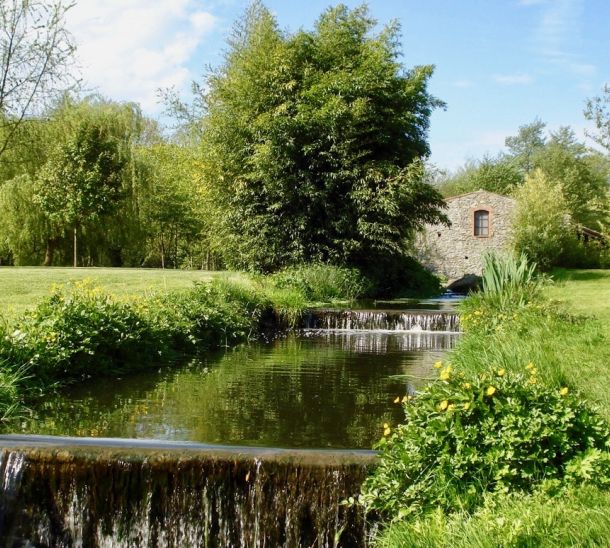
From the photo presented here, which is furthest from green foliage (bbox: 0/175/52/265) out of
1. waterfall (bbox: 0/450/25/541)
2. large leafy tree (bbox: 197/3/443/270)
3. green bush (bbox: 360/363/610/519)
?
green bush (bbox: 360/363/610/519)

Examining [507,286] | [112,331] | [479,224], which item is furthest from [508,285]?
[479,224]

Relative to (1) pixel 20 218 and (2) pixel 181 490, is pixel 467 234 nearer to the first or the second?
(1) pixel 20 218

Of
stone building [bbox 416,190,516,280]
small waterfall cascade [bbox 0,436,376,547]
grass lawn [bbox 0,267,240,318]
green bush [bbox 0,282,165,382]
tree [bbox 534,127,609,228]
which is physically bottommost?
small waterfall cascade [bbox 0,436,376,547]

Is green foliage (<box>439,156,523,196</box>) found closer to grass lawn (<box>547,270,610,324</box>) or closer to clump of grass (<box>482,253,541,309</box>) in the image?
grass lawn (<box>547,270,610,324</box>)

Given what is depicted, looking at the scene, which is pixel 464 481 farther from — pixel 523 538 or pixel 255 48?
pixel 255 48

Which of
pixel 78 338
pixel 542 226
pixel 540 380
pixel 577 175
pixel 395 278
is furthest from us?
pixel 577 175

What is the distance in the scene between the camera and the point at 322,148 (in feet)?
67.7

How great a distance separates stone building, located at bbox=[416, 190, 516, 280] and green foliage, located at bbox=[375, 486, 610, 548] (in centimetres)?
3647

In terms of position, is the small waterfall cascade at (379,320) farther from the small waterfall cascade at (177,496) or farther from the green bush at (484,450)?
the green bush at (484,450)

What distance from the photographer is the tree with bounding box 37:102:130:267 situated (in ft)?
97.9

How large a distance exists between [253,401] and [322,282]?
11970mm

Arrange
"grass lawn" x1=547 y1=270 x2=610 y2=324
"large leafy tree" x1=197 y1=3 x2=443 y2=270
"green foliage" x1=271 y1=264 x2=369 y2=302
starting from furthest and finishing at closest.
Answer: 1. "large leafy tree" x1=197 y1=3 x2=443 y2=270
2. "green foliage" x1=271 y1=264 x2=369 y2=302
3. "grass lawn" x1=547 y1=270 x2=610 y2=324

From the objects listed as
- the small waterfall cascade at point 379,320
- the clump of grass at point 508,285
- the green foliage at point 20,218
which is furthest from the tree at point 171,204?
the clump of grass at point 508,285

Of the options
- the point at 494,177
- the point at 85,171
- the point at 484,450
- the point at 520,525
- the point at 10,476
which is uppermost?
the point at 494,177
